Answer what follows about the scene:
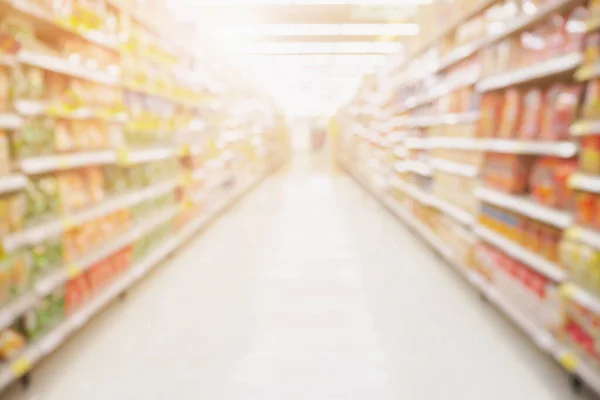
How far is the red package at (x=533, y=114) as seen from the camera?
8.41 feet

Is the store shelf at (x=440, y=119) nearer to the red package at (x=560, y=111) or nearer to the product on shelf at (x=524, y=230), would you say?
the product on shelf at (x=524, y=230)

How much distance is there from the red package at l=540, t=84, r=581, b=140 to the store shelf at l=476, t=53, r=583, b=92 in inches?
4.1

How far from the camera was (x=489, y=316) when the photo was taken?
9.52 feet

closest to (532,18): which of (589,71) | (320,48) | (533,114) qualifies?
(533,114)

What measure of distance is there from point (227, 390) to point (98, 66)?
2.00 meters

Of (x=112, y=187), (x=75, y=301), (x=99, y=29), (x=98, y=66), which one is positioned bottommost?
(x=75, y=301)

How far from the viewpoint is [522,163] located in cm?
283

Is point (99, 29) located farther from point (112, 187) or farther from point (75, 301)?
point (75, 301)

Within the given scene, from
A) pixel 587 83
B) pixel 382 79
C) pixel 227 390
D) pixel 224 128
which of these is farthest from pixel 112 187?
pixel 382 79

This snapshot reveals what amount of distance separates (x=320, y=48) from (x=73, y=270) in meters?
9.59

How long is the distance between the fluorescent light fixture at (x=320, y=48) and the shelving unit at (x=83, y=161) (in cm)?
600

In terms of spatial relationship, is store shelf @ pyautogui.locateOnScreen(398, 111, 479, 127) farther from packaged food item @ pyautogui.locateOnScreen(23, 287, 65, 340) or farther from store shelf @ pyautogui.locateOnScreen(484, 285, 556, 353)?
packaged food item @ pyautogui.locateOnScreen(23, 287, 65, 340)

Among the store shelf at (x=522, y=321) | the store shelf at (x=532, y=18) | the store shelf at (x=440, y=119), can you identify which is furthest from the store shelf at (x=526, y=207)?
the store shelf at (x=532, y=18)

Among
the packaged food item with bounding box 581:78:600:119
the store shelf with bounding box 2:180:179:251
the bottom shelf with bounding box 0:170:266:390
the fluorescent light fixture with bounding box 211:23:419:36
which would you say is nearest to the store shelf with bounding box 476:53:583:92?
the packaged food item with bounding box 581:78:600:119
